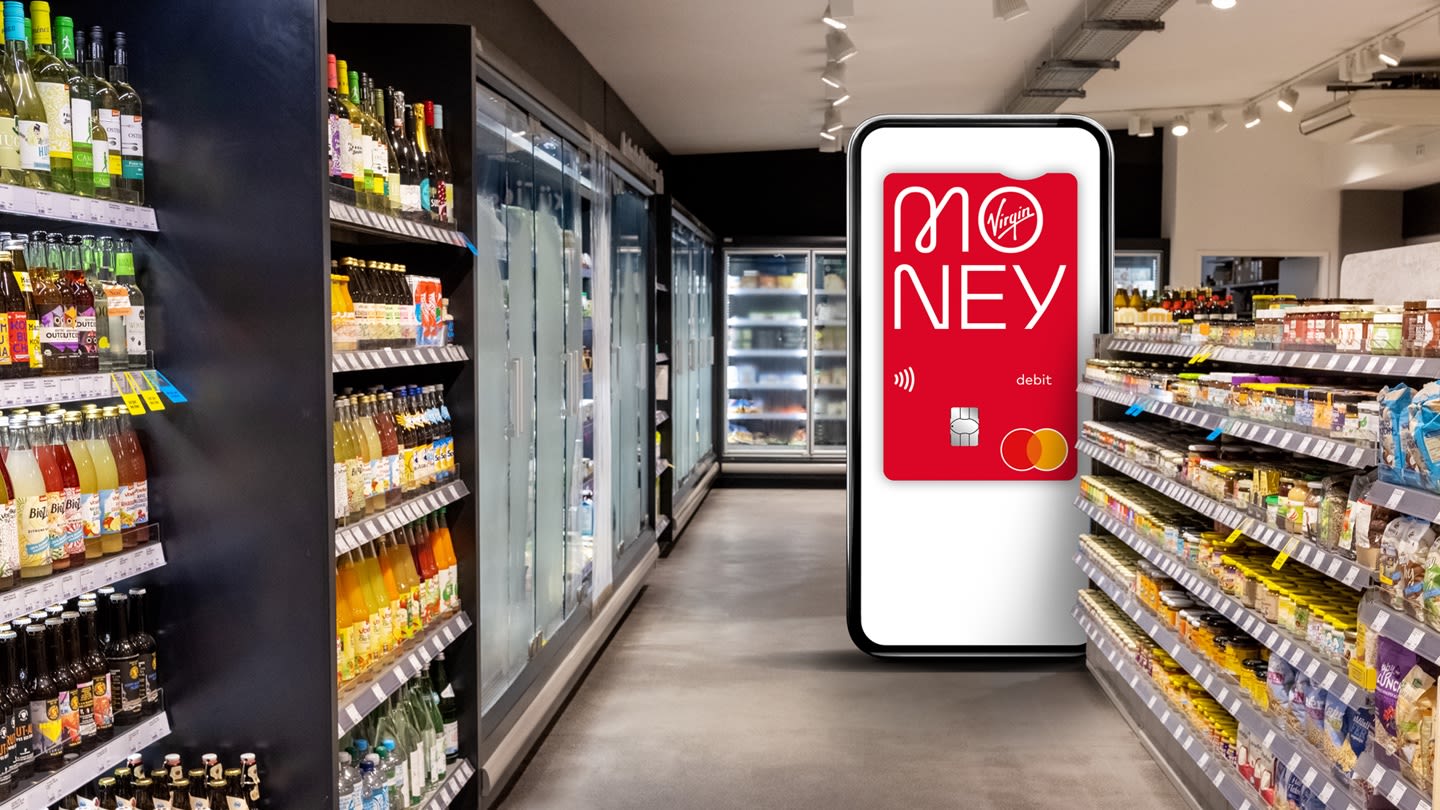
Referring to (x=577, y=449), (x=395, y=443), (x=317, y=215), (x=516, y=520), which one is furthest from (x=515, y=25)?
(x=317, y=215)

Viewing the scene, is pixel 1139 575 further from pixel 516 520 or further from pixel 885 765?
pixel 516 520

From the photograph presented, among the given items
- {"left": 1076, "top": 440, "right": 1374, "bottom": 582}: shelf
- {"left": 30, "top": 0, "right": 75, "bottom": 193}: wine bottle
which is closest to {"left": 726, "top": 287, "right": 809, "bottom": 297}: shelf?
{"left": 1076, "top": 440, "right": 1374, "bottom": 582}: shelf

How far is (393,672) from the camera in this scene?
119 inches

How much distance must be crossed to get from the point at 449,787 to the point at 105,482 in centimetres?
150

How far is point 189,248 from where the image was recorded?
8.14 ft

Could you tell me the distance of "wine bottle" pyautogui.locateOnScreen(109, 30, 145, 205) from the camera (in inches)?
93.7

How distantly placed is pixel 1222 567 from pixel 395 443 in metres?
2.44

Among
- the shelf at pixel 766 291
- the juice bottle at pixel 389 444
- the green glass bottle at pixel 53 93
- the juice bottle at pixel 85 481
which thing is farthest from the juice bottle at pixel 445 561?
the shelf at pixel 766 291

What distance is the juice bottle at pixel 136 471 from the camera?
7.97 feet

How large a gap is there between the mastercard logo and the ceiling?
2382 mm

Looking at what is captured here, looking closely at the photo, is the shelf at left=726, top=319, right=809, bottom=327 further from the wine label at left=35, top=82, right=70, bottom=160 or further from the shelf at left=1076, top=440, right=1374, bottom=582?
the wine label at left=35, top=82, right=70, bottom=160

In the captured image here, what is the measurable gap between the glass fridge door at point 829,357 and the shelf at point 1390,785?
9.58 metres

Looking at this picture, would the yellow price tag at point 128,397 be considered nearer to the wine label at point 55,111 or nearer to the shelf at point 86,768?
the wine label at point 55,111

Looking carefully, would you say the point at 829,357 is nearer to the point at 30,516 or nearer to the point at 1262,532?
the point at 1262,532
